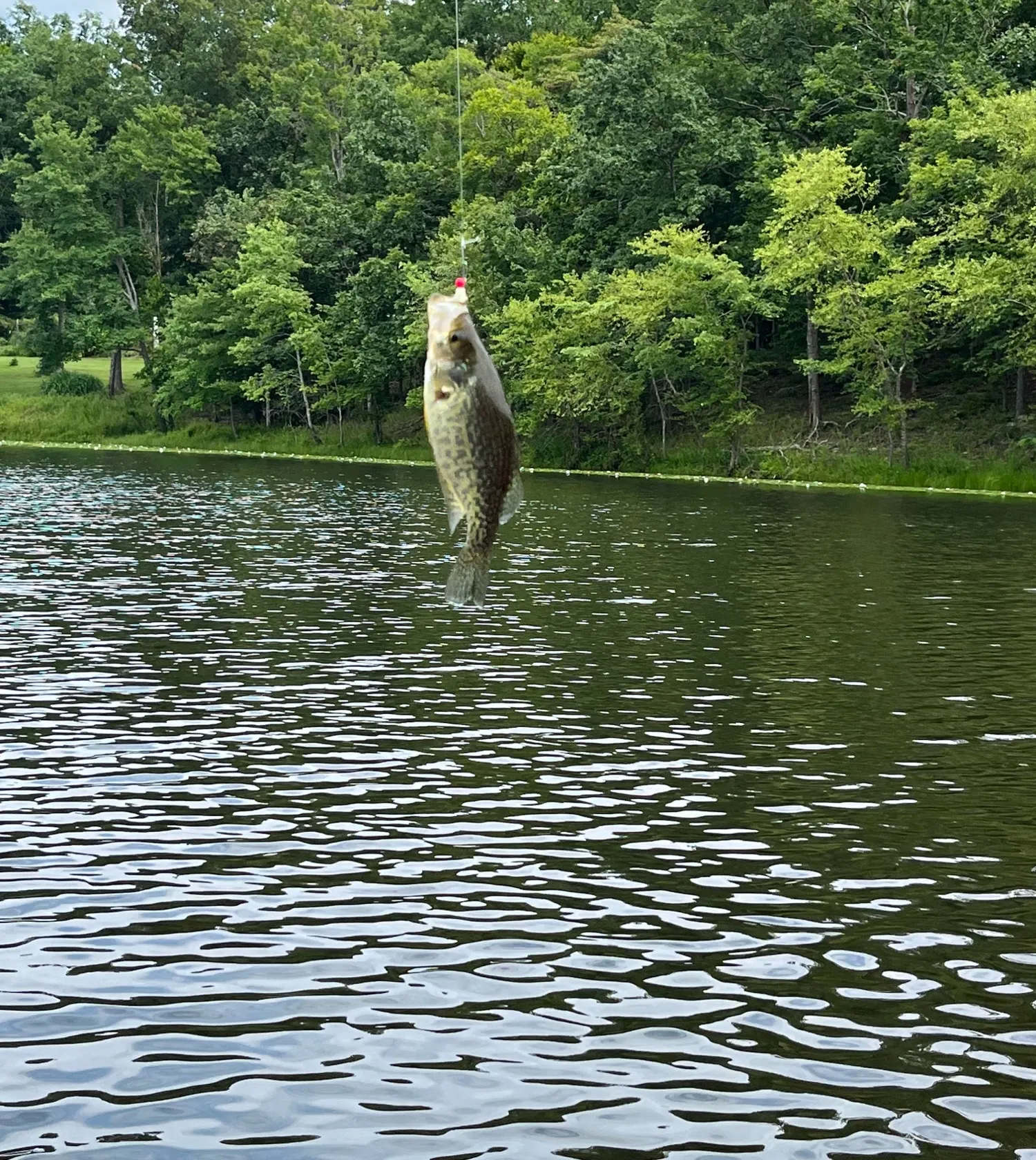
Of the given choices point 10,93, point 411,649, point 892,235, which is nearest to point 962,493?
point 892,235

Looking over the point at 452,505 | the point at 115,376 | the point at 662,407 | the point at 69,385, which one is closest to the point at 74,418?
the point at 69,385

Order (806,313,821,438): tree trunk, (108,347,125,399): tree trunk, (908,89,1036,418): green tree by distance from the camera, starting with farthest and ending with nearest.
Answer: (108,347,125,399): tree trunk → (806,313,821,438): tree trunk → (908,89,1036,418): green tree

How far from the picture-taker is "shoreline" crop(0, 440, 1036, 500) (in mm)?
69188

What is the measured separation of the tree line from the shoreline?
2723 mm

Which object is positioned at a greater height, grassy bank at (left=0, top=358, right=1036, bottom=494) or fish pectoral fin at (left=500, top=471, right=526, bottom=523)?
grassy bank at (left=0, top=358, right=1036, bottom=494)

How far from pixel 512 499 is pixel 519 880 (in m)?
8.16

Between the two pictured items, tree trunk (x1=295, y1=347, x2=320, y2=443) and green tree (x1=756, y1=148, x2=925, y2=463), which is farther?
tree trunk (x1=295, y1=347, x2=320, y2=443)

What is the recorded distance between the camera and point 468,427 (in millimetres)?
7516

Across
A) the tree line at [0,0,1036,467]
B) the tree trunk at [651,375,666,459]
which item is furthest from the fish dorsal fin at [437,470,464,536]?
the tree trunk at [651,375,666,459]

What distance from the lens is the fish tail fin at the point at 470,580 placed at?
8.57 m

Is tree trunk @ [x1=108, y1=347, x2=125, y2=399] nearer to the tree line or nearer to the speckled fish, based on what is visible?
the tree line

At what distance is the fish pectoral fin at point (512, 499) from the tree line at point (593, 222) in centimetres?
5612

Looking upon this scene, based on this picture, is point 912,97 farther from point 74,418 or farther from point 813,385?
point 74,418

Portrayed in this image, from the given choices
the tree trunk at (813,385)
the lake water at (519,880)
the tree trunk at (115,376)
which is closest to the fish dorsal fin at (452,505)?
the lake water at (519,880)
